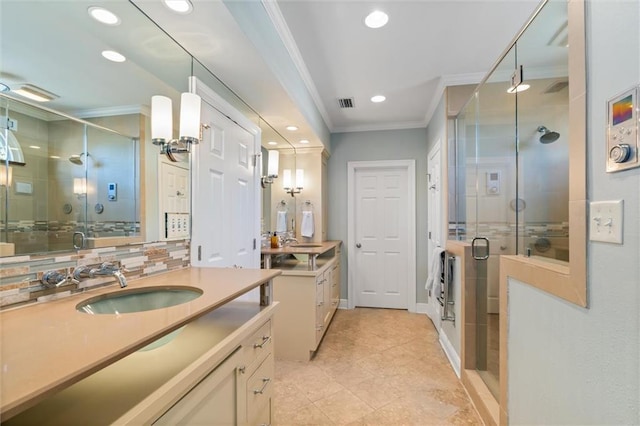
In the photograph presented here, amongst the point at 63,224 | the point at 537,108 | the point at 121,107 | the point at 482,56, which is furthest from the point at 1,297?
the point at 482,56

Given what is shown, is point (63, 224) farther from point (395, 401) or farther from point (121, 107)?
point (395, 401)

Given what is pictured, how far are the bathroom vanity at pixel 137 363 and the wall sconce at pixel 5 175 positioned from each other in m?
0.39

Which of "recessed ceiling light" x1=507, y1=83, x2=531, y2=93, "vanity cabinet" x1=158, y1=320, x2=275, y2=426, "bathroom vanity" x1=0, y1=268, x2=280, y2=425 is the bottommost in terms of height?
"vanity cabinet" x1=158, y1=320, x2=275, y2=426

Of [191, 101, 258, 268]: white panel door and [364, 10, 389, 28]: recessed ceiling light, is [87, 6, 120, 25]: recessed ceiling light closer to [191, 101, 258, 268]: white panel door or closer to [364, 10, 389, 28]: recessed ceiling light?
[191, 101, 258, 268]: white panel door

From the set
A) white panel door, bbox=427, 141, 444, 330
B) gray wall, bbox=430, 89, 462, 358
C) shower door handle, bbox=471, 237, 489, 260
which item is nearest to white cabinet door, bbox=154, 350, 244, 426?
shower door handle, bbox=471, 237, 489, 260

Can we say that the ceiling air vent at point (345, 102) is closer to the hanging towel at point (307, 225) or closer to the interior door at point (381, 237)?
the interior door at point (381, 237)

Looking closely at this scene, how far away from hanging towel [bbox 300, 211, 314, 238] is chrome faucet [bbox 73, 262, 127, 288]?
2639mm

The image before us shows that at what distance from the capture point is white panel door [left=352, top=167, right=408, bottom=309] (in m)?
4.00

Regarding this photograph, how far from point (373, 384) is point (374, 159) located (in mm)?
2853

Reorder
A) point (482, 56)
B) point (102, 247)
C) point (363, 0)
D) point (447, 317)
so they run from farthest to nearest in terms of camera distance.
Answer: point (447, 317)
point (482, 56)
point (363, 0)
point (102, 247)

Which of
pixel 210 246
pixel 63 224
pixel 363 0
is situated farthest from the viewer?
pixel 210 246

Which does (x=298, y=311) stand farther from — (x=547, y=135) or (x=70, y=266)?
(x=547, y=135)

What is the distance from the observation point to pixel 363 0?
5.63 feet

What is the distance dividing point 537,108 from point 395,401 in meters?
2.16
